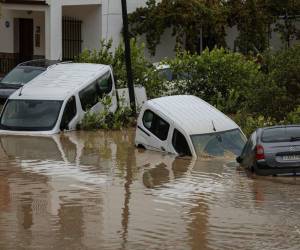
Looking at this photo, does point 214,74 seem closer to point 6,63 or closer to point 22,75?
point 22,75

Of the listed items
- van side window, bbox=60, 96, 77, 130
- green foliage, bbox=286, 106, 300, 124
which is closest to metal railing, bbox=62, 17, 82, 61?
van side window, bbox=60, 96, 77, 130

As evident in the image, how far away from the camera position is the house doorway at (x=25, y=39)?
4006cm

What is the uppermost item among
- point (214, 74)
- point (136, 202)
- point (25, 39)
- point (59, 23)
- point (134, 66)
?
point (59, 23)

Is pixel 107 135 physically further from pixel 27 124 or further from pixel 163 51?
pixel 163 51

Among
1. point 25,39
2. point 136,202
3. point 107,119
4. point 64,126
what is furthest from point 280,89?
point 25,39

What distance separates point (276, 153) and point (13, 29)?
2513 cm

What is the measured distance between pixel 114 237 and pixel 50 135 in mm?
11704

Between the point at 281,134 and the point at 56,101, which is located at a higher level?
the point at 56,101

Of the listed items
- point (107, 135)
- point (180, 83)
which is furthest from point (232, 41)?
point (107, 135)

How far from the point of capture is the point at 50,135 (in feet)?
73.5

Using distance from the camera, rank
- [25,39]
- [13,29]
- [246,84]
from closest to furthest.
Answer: [246,84], [13,29], [25,39]

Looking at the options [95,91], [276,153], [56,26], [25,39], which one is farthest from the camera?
[25,39]

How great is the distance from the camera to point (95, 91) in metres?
24.8

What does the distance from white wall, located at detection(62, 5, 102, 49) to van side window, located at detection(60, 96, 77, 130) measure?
14.8 metres
